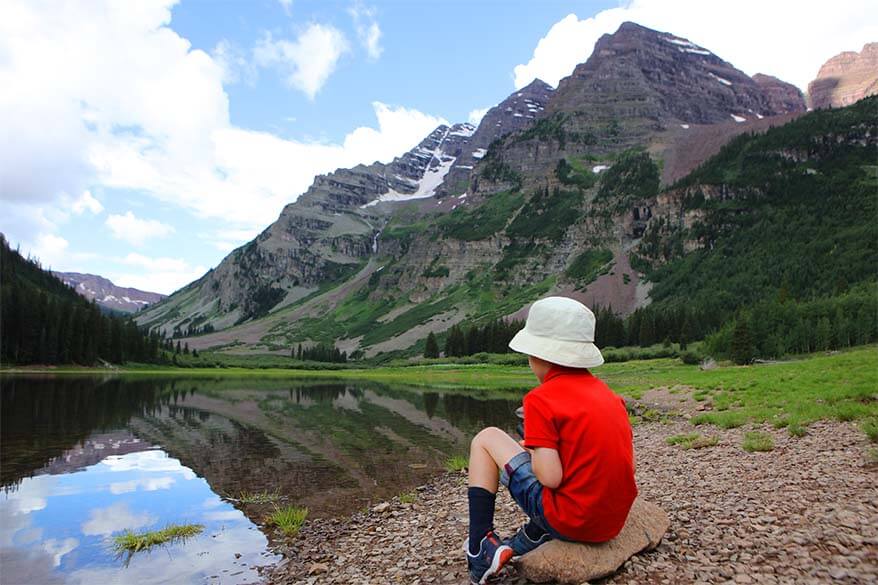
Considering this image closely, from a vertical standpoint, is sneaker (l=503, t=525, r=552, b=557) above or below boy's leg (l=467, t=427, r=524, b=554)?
below

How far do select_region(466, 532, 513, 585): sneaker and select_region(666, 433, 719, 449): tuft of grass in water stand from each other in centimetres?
1196

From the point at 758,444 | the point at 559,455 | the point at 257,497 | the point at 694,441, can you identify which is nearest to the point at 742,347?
the point at 694,441

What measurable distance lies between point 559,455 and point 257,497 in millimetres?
12345

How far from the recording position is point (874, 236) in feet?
492

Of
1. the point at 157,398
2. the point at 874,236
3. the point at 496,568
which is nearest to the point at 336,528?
the point at 496,568

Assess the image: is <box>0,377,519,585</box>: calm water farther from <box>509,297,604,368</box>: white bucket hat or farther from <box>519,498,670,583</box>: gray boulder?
<box>509,297,604,368</box>: white bucket hat

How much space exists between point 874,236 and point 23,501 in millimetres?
189908

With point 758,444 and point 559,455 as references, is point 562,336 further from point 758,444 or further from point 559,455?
point 758,444

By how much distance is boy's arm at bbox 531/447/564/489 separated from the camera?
552 cm

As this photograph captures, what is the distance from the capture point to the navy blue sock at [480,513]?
20.7ft

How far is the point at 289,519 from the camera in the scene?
1255 centimetres

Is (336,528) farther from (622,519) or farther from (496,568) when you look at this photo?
(622,519)

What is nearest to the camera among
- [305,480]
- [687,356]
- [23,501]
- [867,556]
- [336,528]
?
[867,556]

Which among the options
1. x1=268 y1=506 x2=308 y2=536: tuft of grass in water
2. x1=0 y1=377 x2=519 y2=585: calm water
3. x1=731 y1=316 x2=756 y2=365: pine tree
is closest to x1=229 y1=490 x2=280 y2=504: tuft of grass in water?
x1=0 y1=377 x2=519 y2=585: calm water
